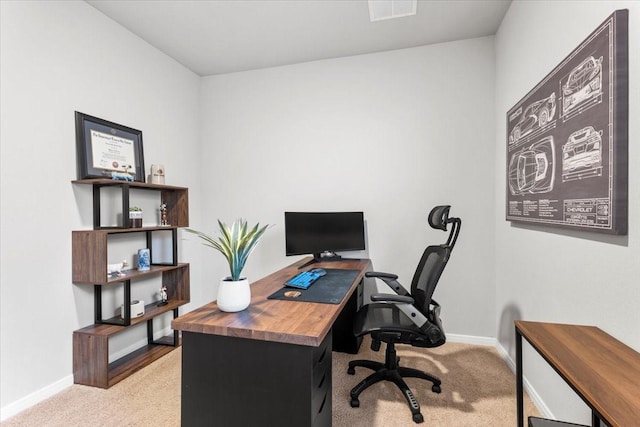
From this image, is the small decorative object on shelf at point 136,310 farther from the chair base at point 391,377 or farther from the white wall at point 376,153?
the chair base at point 391,377

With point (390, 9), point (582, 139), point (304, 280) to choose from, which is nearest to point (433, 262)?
point (304, 280)

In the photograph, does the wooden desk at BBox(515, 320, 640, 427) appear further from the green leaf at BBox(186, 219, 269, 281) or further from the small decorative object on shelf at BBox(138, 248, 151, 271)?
the small decorative object on shelf at BBox(138, 248, 151, 271)

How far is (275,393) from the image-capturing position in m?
1.19

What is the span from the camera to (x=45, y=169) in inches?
77.9

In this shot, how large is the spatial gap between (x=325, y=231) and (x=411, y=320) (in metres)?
1.23

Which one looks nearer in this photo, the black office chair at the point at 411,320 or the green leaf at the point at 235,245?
the green leaf at the point at 235,245

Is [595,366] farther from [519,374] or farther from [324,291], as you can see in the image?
[324,291]

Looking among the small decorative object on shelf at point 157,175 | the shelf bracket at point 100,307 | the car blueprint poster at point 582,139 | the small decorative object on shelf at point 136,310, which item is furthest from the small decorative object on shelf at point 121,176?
the car blueprint poster at point 582,139

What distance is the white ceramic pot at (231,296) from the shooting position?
138 cm

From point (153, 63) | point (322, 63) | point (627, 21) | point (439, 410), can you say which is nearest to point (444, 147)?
point (322, 63)

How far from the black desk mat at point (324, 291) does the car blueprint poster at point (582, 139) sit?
1199 millimetres

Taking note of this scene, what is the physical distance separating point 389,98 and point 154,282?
115 inches

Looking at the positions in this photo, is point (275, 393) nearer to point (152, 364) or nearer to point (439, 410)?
point (439, 410)

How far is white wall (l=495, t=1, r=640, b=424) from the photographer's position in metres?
1.07
